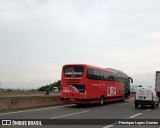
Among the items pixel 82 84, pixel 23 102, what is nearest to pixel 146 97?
pixel 82 84

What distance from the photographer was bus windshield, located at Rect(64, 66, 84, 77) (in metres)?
29.5

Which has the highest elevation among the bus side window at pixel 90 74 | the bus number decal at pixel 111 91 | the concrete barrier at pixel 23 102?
the bus side window at pixel 90 74

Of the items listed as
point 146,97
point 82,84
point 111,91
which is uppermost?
point 82,84

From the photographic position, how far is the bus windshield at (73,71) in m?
29.5

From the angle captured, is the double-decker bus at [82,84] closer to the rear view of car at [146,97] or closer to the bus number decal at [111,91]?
the bus number decal at [111,91]

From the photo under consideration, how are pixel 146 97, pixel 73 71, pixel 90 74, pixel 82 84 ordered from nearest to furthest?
1. pixel 146 97
2. pixel 82 84
3. pixel 73 71
4. pixel 90 74

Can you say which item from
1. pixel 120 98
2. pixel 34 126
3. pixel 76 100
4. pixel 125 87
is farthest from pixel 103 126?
pixel 125 87

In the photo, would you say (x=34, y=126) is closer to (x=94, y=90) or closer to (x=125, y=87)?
(x=94, y=90)

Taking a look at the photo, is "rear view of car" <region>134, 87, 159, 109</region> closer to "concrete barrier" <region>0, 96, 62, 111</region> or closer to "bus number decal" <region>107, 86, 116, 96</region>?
"bus number decal" <region>107, 86, 116, 96</region>

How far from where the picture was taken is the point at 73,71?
2969 centimetres

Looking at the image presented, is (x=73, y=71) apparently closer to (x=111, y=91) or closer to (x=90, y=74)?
(x=90, y=74)

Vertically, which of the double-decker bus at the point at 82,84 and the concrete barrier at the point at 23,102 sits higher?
the double-decker bus at the point at 82,84

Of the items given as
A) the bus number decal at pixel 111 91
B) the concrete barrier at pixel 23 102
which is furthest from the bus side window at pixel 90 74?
the bus number decal at pixel 111 91

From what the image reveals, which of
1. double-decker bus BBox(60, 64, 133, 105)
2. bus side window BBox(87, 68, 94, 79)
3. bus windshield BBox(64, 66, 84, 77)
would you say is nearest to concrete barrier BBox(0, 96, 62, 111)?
double-decker bus BBox(60, 64, 133, 105)
